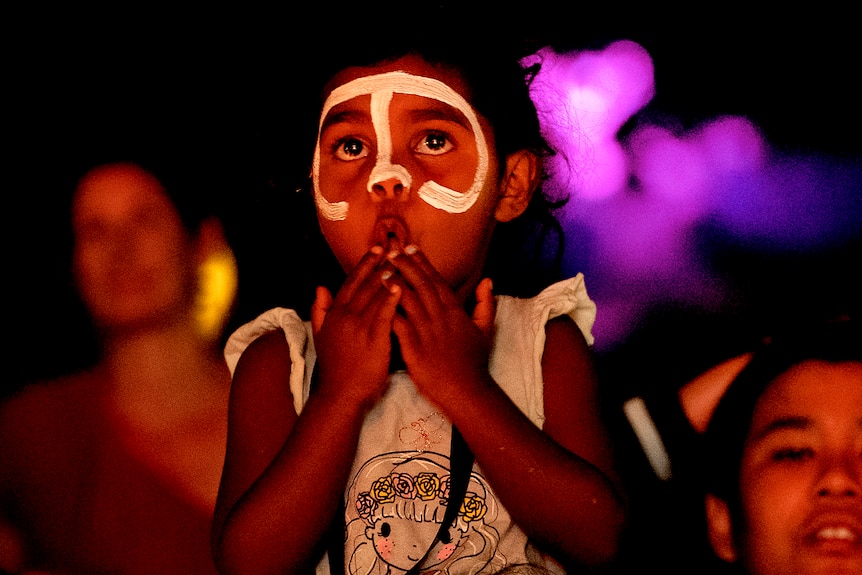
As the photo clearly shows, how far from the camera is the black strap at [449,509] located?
1280 millimetres

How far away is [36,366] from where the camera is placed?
188cm

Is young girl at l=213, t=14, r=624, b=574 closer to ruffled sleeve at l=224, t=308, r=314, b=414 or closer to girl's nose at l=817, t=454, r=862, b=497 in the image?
ruffled sleeve at l=224, t=308, r=314, b=414

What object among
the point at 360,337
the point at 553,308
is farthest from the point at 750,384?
the point at 360,337

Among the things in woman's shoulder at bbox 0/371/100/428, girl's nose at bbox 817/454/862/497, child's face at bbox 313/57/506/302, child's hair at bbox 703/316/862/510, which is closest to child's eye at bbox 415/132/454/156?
child's face at bbox 313/57/506/302

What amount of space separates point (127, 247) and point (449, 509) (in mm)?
831

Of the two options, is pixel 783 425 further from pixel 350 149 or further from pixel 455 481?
pixel 350 149

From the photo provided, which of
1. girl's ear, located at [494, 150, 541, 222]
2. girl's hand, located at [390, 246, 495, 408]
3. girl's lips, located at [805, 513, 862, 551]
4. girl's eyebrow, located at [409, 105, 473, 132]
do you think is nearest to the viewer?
girl's lips, located at [805, 513, 862, 551]

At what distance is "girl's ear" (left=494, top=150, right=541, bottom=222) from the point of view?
1492 mm

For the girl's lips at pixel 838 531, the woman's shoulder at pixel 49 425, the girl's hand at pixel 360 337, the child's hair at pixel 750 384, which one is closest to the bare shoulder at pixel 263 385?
the girl's hand at pixel 360 337

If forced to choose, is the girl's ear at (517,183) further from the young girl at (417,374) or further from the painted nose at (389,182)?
the painted nose at (389,182)

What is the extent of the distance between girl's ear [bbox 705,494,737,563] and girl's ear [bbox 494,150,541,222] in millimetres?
569

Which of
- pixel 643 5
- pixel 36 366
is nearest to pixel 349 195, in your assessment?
pixel 36 366

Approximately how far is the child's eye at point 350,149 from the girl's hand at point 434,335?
0.20 metres

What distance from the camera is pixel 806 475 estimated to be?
114 centimetres
